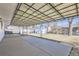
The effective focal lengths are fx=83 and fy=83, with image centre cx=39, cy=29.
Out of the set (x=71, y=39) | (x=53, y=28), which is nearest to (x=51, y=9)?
(x=53, y=28)

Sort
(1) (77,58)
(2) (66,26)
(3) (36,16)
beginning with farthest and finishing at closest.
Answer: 1. (3) (36,16)
2. (2) (66,26)
3. (1) (77,58)

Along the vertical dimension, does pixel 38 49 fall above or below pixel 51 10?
below

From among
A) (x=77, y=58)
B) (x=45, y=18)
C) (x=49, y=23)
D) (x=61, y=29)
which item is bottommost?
(x=77, y=58)

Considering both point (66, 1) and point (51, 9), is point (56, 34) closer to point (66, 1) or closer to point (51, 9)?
point (51, 9)

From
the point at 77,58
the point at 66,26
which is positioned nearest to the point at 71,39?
the point at 66,26

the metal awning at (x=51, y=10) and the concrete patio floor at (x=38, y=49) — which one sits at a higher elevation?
the metal awning at (x=51, y=10)

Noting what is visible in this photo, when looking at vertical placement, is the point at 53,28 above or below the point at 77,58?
above

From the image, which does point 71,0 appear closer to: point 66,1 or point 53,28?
point 66,1

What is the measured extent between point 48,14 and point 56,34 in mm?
898

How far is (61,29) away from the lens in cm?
292

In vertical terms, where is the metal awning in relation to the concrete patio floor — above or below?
above

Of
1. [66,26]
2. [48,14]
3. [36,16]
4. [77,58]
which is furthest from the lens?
[36,16]

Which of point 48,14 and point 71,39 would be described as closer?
point 71,39

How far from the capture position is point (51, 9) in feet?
10.3
